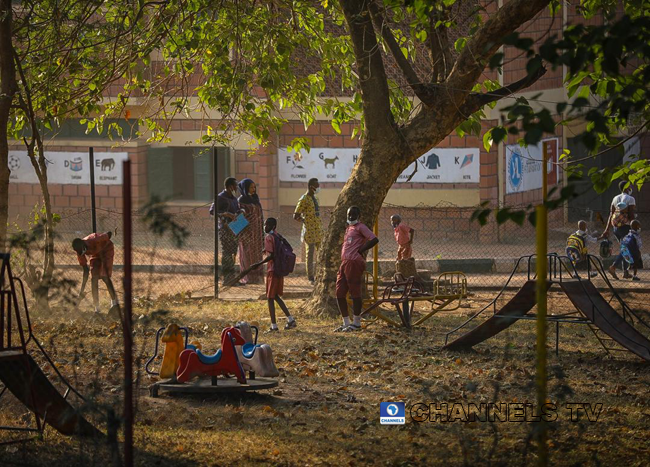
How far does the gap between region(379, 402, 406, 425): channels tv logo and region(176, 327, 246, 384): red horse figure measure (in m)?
1.20

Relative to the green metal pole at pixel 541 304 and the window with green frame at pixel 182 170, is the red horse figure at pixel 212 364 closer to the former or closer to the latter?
the green metal pole at pixel 541 304

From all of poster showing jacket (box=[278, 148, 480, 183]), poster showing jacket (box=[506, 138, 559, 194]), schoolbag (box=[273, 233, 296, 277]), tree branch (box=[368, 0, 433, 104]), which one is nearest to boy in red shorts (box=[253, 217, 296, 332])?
schoolbag (box=[273, 233, 296, 277])

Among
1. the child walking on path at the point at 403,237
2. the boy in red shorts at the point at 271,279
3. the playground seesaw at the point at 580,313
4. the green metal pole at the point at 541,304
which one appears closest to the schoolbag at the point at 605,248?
the child walking on path at the point at 403,237

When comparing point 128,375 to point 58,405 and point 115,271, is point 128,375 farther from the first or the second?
point 115,271

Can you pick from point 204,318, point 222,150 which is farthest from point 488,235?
point 204,318

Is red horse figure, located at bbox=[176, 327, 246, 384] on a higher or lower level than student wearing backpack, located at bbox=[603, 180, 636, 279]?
lower

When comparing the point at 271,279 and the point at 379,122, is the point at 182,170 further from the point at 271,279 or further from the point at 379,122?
the point at 271,279

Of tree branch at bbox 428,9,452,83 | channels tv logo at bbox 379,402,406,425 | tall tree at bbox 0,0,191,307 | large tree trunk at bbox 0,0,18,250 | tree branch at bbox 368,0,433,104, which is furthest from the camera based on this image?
tree branch at bbox 368,0,433,104

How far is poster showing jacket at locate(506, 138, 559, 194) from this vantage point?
68.8ft

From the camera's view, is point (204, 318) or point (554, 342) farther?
point (204, 318)

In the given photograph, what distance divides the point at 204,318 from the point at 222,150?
12114 millimetres

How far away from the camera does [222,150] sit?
78.3 ft

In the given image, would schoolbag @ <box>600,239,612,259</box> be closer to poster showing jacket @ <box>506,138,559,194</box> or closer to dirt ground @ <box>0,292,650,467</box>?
dirt ground @ <box>0,292,650,467</box>

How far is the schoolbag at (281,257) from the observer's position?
10.9m
